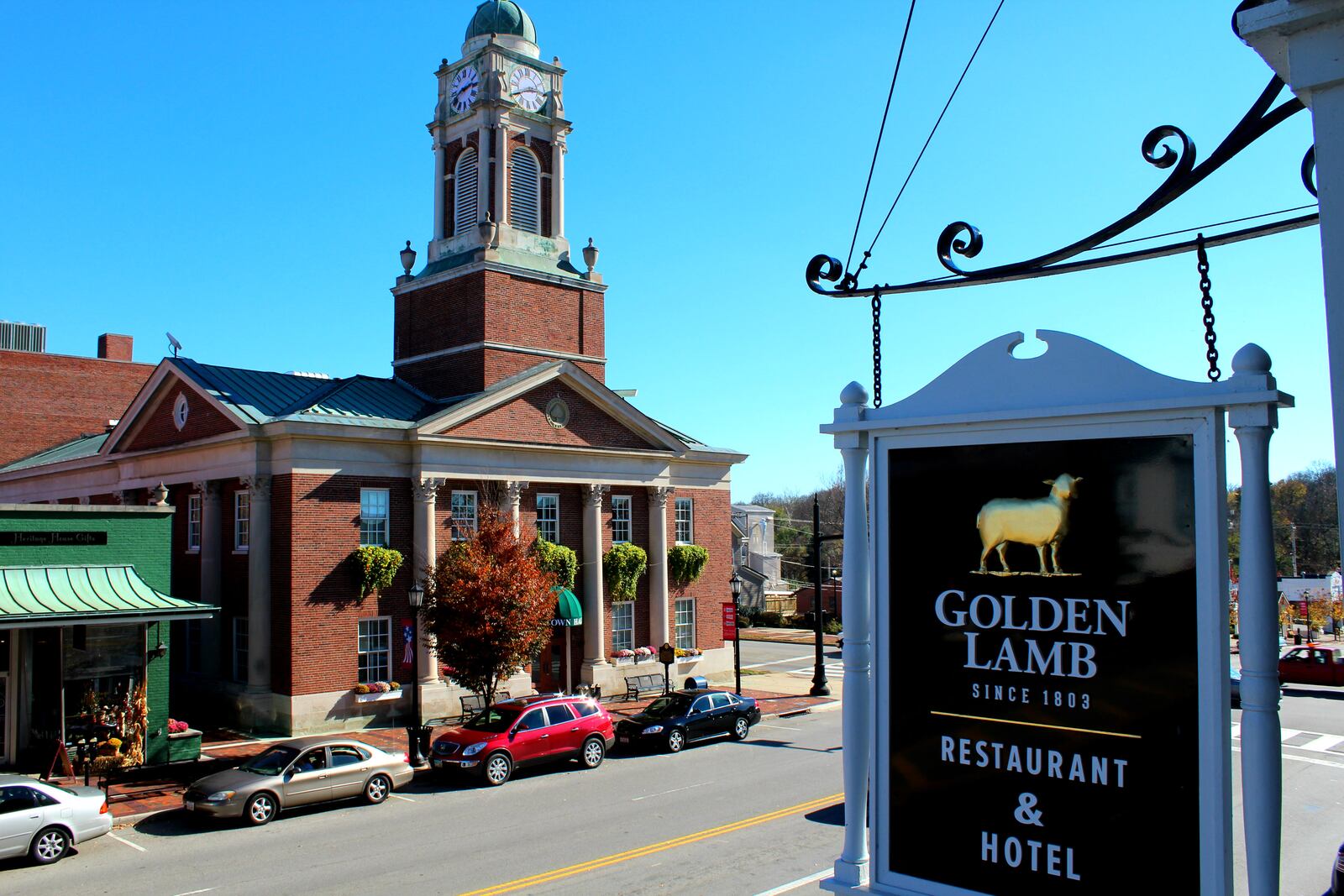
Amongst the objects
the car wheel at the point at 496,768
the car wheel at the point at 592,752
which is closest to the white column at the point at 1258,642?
the car wheel at the point at 496,768

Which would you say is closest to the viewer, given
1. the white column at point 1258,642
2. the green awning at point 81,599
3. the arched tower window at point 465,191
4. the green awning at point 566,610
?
the white column at point 1258,642

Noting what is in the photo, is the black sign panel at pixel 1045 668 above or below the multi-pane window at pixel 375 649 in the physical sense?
above

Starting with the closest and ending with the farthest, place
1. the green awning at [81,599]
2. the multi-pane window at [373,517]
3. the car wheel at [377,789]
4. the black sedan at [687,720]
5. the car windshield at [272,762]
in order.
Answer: the car windshield at [272,762] < the car wheel at [377,789] < the green awning at [81,599] < the black sedan at [687,720] < the multi-pane window at [373,517]

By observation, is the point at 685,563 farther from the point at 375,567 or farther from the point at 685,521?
the point at 375,567

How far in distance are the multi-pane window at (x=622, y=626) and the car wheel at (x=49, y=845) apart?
1929 cm

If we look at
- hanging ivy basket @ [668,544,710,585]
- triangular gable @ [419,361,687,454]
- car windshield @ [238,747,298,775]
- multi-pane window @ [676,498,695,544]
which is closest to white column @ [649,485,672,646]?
hanging ivy basket @ [668,544,710,585]

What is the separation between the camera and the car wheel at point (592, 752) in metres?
22.2

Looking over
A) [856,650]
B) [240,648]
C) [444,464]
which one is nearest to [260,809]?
[240,648]

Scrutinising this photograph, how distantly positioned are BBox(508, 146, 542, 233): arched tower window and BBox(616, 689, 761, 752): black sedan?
17432 millimetres

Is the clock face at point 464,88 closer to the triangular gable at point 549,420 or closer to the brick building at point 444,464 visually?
the brick building at point 444,464

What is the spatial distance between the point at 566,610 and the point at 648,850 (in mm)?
15549

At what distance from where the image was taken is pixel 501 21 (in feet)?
114

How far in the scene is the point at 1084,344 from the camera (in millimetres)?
5105

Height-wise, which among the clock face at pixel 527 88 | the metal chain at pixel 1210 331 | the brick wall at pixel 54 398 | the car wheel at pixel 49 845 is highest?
the clock face at pixel 527 88
